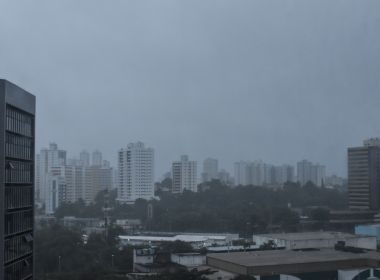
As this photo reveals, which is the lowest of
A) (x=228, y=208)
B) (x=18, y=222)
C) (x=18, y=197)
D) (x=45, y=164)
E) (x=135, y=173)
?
(x=228, y=208)

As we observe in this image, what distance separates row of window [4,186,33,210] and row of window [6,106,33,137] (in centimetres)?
30

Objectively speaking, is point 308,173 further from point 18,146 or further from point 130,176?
point 18,146

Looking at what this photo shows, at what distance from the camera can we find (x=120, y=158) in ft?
75.9

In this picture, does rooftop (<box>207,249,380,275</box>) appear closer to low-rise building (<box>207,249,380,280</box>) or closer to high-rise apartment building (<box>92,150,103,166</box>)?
low-rise building (<box>207,249,380,280</box>)

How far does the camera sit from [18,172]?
135 inches

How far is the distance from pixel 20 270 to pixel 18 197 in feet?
1.31

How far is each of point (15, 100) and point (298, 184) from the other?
18714 millimetres

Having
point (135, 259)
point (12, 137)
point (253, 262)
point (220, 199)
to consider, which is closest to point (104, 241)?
point (135, 259)

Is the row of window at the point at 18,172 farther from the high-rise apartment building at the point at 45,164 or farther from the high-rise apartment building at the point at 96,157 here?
the high-rise apartment building at the point at 96,157

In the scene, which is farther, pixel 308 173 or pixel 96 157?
pixel 96 157

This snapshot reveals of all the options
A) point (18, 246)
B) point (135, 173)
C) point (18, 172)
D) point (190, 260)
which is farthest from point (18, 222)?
point (135, 173)

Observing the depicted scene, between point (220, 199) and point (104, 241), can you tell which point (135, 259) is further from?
point (220, 199)

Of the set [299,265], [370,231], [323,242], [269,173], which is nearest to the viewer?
[299,265]

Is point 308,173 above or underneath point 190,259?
above
